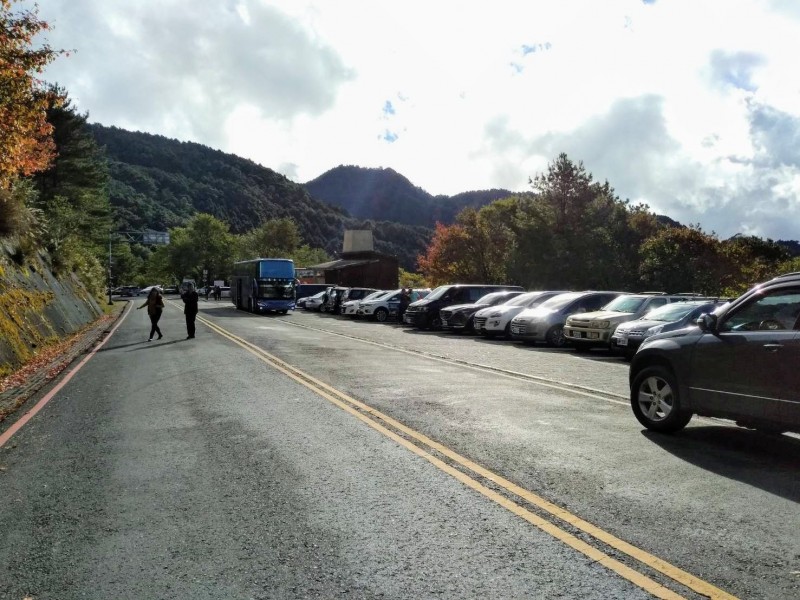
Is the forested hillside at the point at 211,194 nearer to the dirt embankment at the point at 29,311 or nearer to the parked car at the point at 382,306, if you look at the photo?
the parked car at the point at 382,306

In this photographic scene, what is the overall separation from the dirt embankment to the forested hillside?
102 meters

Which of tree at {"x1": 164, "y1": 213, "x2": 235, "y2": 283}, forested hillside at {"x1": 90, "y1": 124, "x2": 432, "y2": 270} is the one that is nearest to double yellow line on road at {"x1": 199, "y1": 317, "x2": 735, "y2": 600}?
tree at {"x1": 164, "y1": 213, "x2": 235, "y2": 283}

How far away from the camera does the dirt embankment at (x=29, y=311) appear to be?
569 inches

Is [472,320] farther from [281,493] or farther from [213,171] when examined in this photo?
[213,171]

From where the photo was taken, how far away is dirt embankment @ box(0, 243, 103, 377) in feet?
47.4

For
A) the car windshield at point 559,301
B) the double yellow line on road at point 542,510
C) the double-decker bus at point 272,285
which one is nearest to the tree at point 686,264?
the car windshield at point 559,301

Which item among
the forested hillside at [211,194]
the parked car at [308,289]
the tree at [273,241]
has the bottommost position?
the parked car at [308,289]

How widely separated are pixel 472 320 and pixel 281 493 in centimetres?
1994

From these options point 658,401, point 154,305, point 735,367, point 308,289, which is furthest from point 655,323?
point 308,289

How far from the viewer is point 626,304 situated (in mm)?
18531

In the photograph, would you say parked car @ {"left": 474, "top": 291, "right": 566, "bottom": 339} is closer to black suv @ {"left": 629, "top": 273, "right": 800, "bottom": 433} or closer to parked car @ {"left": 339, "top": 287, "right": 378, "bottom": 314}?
black suv @ {"left": 629, "top": 273, "right": 800, "bottom": 433}

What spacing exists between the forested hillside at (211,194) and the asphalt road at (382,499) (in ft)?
398

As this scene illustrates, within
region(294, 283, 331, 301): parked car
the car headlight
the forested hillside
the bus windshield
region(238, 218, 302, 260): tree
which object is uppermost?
the forested hillside

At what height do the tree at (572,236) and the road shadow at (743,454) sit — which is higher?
the tree at (572,236)
